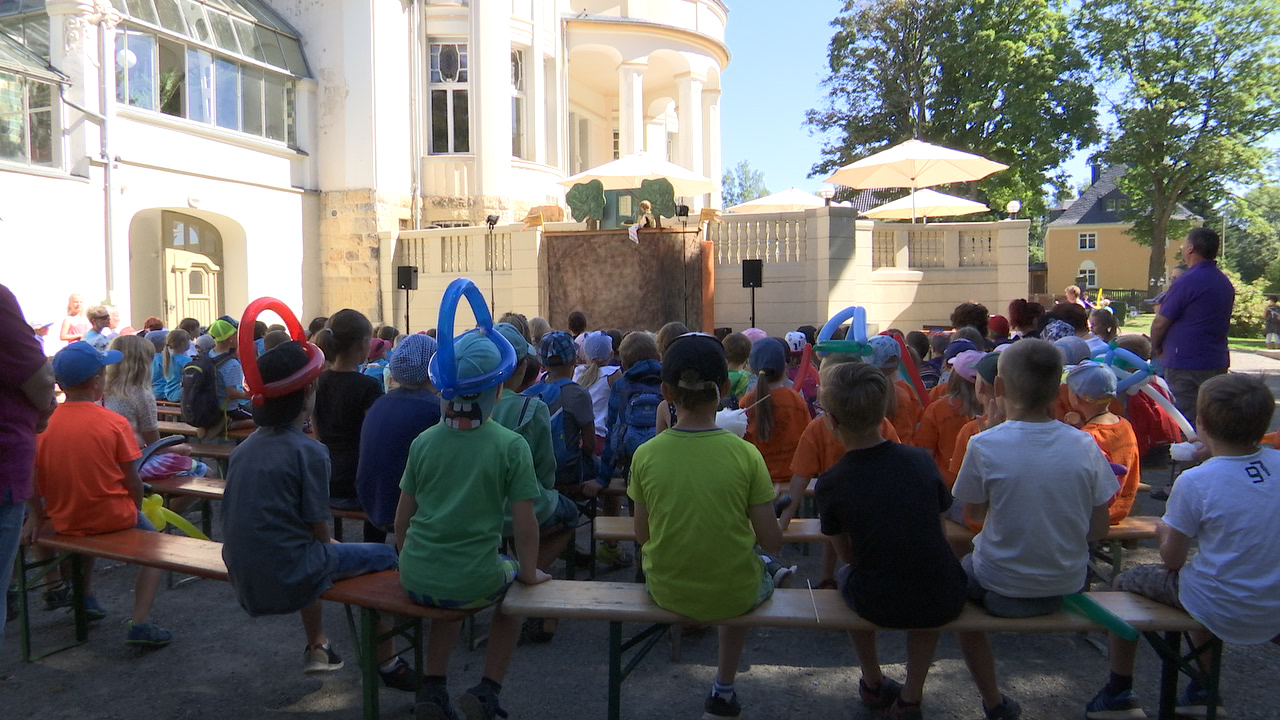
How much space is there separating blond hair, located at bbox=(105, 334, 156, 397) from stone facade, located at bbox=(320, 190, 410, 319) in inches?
A: 502

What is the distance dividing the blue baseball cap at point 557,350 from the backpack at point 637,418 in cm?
37

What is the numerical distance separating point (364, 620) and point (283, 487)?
57 centimetres

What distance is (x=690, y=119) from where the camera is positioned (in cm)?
2389

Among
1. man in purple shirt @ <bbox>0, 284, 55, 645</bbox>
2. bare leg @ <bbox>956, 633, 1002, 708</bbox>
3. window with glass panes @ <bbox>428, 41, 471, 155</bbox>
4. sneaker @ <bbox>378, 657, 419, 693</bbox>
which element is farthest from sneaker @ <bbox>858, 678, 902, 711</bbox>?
window with glass panes @ <bbox>428, 41, 471, 155</bbox>

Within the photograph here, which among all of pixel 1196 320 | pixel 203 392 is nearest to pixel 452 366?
pixel 203 392

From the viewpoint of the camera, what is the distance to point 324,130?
18.3 m

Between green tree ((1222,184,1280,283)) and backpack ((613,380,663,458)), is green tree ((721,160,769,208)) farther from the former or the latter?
backpack ((613,380,663,458))

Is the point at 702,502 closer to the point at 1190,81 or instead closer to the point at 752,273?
the point at 752,273

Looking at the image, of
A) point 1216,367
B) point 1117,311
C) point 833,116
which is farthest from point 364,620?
point 833,116

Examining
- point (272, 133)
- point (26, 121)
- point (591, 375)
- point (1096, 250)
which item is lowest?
point (591, 375)

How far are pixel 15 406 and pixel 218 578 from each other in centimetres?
99

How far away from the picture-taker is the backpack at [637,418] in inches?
189

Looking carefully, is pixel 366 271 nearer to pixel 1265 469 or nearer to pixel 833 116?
pixel 1265 469

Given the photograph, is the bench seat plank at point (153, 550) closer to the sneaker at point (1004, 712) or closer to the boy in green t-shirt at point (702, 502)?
the boy in green t-shirt at point (702, 502)
